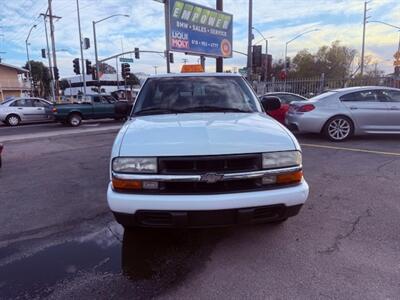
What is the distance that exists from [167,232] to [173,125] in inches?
47.6

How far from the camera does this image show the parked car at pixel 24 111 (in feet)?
57.6

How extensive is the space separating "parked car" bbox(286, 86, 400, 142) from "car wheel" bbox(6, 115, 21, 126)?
15.7m

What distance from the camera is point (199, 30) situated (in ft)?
64.5

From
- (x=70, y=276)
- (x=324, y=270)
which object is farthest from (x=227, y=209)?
(x=70, y=276)

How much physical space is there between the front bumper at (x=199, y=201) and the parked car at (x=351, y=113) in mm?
6658

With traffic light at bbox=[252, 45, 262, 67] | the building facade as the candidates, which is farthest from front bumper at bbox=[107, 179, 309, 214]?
the building facade

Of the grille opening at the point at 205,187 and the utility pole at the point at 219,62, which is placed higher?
the utility pole at the point at 219,62

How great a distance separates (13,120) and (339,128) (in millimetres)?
16833

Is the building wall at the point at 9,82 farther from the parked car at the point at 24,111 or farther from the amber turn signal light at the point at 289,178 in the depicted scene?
the amber turn signal light at the point at 289,178

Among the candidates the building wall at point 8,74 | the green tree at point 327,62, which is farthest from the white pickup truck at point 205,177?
the green tree at point 327,62

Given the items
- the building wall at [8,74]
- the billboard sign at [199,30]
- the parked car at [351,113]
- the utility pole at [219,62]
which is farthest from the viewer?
the building wall at [8,74]

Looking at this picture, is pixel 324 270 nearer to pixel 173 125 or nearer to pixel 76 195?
pixel 173 125

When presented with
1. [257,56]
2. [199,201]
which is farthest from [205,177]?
[257,56]

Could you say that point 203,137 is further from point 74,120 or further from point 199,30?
point 199,30
